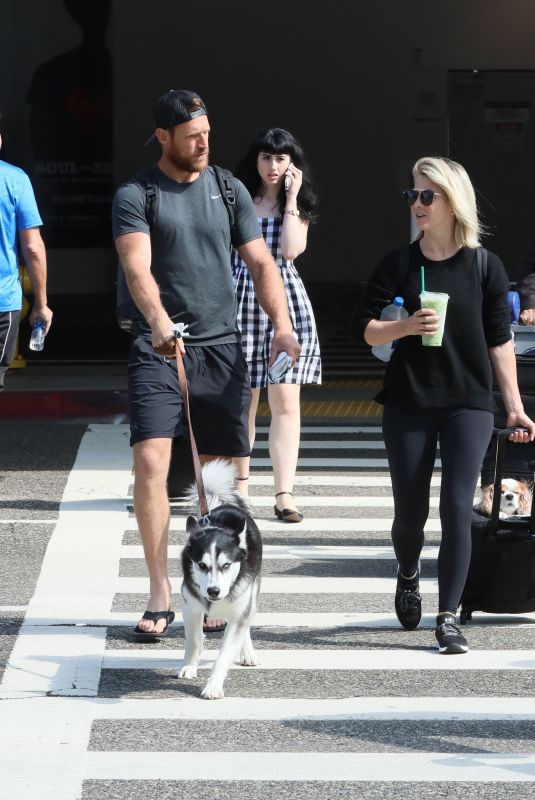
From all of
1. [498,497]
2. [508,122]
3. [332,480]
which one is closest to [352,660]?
[498,497]

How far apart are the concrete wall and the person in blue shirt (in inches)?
548

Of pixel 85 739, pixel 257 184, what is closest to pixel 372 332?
pixel 85 739

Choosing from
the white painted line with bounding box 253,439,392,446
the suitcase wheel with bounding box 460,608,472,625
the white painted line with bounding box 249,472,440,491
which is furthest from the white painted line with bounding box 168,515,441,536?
the white painted line with bounding box 253,439,392,446

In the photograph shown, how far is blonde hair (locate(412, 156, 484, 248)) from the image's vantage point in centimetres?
585

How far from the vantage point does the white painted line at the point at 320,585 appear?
7023mm

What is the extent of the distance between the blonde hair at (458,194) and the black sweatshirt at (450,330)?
0.22ft

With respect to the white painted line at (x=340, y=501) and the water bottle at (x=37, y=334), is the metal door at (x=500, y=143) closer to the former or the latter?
the white painted line at (x=340, y=501)

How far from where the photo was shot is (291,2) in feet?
73.8

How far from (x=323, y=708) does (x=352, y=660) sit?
0.66 metres

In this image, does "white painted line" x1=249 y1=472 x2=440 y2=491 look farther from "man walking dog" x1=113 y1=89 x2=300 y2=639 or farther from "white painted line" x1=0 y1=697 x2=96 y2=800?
"white painted line" x1=0 y1=697 x2=96 y2=800

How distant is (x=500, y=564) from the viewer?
20.3 ft

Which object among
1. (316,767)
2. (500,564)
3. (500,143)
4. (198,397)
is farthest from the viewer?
(500,143)

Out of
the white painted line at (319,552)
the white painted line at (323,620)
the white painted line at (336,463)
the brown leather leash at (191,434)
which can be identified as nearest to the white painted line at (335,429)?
the white painted line at (336,463)

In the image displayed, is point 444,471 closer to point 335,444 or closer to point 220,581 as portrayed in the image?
point 220,581
